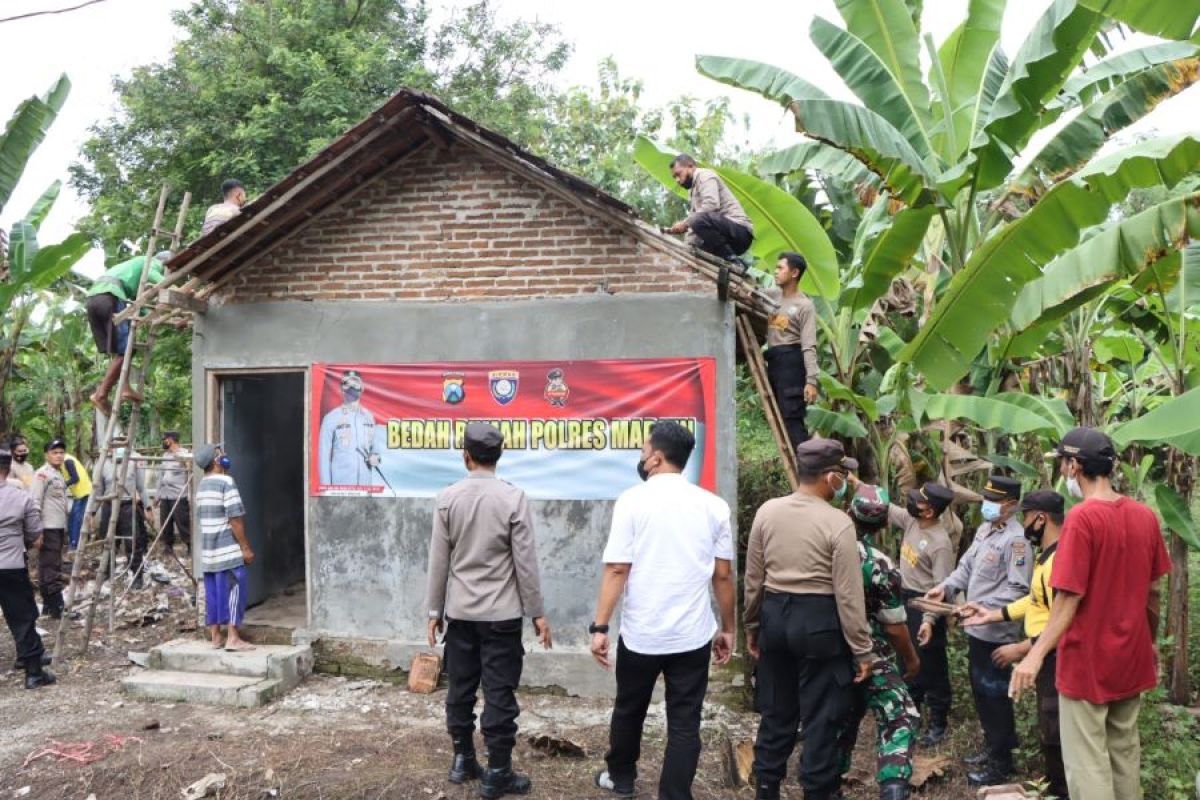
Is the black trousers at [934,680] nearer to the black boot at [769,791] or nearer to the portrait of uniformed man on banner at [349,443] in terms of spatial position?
the black boot at [769,791]

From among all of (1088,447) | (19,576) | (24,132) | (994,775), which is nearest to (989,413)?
(1088,447)

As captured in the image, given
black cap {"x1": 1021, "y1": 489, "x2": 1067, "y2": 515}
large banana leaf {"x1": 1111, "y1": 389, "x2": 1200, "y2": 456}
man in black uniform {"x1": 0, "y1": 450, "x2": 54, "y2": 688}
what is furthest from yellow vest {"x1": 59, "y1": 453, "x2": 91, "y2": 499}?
large banana leaf {"x1": 1111, "y1": 389, "x2": 1200, "y2": 456}

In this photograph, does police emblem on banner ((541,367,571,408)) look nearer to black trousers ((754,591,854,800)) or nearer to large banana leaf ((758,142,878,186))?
large banana leaf ((758,142,878,186))

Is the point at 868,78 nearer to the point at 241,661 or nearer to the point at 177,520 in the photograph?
the point at 241,661

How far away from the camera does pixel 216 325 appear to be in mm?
A: 7711

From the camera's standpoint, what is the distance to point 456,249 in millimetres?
7457

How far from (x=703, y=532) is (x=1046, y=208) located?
279cm

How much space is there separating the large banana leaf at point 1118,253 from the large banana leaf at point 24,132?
865 cm

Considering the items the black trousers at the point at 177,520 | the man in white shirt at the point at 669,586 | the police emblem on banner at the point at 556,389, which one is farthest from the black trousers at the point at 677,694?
the black trousers at the point at 177,520

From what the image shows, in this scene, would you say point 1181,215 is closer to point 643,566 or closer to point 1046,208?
point 1046,208

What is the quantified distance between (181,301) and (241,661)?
2.87 meters

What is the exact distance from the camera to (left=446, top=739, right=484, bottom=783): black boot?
17.0 ft

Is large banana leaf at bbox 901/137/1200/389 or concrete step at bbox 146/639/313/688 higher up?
large banana leaf at bbox 901/137/1200/389

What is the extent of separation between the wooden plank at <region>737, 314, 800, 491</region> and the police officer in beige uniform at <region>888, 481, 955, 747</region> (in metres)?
1.10
